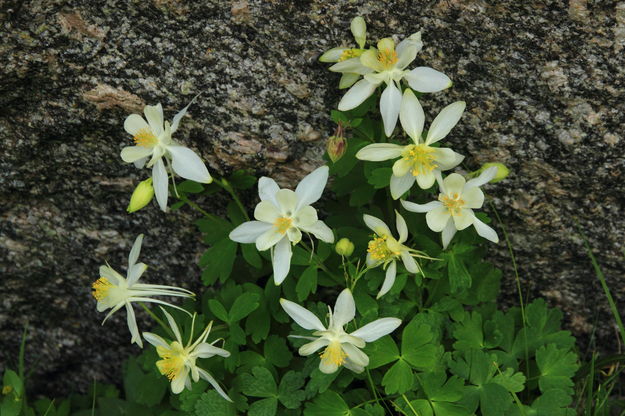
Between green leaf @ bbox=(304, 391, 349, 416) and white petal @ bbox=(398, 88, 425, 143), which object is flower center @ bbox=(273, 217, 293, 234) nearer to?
white petal @ bbox=(398, 88, 425, 143)

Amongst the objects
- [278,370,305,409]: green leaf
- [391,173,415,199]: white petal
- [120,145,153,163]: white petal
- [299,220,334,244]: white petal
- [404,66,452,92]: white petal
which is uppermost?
[404,66,452,92]: white petal

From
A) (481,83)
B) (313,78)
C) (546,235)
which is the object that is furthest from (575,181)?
(313,78)

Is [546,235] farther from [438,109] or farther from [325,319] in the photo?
[325,319]

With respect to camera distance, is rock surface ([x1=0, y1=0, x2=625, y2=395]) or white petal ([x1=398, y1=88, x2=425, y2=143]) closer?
white petal ([x1=398, y1=88, x2=425, y2=143])

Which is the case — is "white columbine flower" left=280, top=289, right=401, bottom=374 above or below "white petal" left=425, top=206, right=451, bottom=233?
below

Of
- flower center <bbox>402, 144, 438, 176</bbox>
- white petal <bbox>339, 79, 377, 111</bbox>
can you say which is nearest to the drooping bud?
white petal <bbox>339, 79, 377, 111</bbox>

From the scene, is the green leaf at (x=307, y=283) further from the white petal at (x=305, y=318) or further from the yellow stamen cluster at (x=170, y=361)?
the yellow stamen cluster at (x=170, y=361)

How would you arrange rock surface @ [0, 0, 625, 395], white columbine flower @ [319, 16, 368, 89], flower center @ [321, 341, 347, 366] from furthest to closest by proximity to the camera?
rock surface @ [0, 0, 625, 395], white columbine flower @ [319, 16, 368, 89], flower center @ [321, 341, 347, 366]
